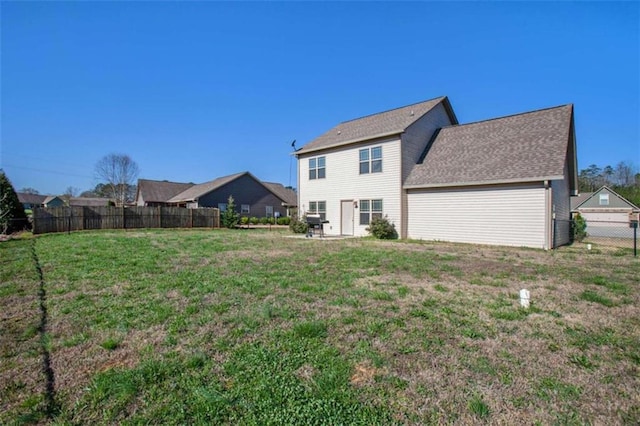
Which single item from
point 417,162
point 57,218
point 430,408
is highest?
point 417,162

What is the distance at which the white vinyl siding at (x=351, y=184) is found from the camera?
1492 centimetres

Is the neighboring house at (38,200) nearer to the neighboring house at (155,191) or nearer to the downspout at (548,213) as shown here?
the neighboring house at (155,191)

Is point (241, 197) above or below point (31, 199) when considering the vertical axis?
below

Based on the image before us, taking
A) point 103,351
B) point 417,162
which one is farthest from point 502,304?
point 417,162

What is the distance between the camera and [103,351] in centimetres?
311

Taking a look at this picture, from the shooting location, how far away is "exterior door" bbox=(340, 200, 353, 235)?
16781 millimetres

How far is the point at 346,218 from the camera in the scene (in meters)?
17.0

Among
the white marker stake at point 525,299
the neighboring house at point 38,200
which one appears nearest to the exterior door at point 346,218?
the white marker stake at point 525,299

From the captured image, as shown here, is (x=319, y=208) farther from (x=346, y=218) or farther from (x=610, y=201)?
(x=610, y=201)

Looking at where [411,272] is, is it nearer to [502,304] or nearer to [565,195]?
[502,304]

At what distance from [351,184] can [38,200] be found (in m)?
80.6

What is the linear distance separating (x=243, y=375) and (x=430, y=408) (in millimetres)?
1558

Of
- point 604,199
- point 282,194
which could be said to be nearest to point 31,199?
point 282,194

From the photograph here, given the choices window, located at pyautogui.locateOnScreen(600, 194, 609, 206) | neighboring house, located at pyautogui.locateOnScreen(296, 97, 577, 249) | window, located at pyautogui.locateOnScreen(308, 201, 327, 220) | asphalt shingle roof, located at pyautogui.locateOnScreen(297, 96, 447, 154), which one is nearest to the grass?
neighboring house, located at pyautogui.locateOnScreen(296, 97, 577, 249)
